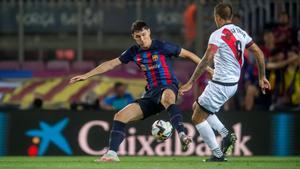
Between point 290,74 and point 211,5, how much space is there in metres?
2.04

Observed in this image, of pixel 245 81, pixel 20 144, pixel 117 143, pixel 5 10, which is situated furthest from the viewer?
pixel 5 10

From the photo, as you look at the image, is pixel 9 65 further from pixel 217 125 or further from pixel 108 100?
pixel 217 125

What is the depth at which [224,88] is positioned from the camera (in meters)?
12.8

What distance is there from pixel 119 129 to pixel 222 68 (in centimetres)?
154

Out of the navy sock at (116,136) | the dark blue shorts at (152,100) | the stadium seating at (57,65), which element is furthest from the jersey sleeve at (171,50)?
the stadium seating at (57,65)

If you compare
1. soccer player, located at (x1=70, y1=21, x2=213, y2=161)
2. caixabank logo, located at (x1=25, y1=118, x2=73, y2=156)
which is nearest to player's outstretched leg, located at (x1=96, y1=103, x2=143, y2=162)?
soccer player, located at (x1=70, y1=21, x2=213, y2=161)

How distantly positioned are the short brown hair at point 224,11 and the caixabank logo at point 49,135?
207 inches

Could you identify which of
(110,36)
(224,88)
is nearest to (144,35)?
(224,88)

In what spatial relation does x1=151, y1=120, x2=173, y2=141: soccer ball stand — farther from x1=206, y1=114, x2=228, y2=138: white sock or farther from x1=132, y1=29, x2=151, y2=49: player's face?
x1=132, y1=29, x2=151, y2=49: player's face

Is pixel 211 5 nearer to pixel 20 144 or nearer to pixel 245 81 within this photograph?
pixel 245 81

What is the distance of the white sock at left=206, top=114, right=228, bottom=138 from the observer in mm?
12969

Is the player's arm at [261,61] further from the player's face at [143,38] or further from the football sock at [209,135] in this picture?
the player's face at [143,38]

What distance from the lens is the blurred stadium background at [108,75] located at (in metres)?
17.1

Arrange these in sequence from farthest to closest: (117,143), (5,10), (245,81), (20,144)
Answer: (5,10) < (245,81) < (20,144) < (117,143)
